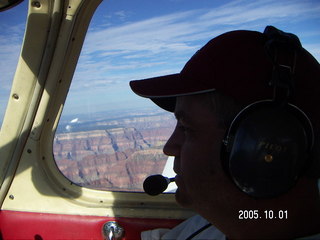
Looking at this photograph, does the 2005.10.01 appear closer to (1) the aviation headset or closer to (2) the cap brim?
(1) the aviation headset

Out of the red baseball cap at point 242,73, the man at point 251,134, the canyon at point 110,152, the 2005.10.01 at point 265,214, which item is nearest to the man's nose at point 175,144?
the man at point 251,134

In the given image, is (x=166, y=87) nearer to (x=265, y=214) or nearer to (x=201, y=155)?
(x=201, y=155)

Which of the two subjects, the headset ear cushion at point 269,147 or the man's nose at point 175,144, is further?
the man's nose at point 175,144

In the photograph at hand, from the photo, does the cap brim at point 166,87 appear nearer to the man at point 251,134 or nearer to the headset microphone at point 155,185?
the man at point 251,134

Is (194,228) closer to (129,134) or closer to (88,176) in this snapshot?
(129,134)

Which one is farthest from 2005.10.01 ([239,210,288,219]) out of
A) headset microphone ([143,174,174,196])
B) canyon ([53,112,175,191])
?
canyon ([53,112,175,191])

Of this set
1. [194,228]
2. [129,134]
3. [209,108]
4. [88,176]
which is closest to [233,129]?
[209,108]
